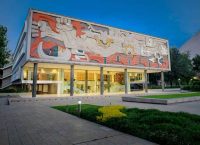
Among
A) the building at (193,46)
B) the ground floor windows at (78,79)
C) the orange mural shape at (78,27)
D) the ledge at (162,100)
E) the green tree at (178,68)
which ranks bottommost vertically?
the ledge at (162,100)

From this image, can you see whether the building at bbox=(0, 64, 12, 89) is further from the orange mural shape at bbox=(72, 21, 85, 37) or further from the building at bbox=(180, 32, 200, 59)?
the building at bbox=(180, 32, 200, 59)

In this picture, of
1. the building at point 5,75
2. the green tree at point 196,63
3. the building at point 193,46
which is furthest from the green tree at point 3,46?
the building at point 193,46

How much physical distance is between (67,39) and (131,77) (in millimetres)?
26619

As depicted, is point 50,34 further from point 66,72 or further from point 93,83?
point 93,83

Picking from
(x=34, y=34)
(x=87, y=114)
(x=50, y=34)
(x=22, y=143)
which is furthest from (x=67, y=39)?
(x=22, y=143)

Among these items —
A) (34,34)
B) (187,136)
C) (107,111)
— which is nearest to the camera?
(187,136)

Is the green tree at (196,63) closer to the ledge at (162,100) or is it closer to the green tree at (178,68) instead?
the green tree at (178,68)

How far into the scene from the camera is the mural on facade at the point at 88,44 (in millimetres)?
29766

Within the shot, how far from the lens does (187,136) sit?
5.80 meters

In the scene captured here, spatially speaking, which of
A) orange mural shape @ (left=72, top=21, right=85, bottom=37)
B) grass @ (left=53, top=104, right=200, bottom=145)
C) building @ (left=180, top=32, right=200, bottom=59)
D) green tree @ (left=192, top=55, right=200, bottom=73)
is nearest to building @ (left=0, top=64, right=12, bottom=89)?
orange mural shape @ (left=72, top=21, right=85, bottom=37)

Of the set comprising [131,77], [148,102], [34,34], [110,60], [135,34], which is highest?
[135,34]

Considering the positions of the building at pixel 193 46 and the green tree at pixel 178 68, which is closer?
the green tree at pixel 178 68

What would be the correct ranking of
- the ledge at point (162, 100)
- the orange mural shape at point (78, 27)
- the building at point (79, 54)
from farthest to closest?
the orange mural shape at point (78, 27) → the building at point (79, 54) → the ledge at point (162, 100)

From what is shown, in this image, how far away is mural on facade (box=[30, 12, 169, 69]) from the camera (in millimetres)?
29766
